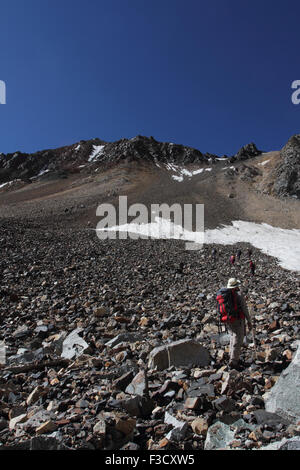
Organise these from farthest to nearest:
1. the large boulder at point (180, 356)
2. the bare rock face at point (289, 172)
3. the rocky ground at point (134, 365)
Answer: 1. the bare rock face at point (289, 172)
2. the large boulder at point (180, 356)
3. the rocky ground at point (134, 365)

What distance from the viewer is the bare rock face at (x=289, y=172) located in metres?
65.0

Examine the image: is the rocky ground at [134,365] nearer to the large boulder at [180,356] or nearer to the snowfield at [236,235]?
the large boulder at [180,356]

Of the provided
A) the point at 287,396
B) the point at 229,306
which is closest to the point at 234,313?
the point at 229,306

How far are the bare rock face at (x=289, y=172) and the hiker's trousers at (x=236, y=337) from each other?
67.9 meters

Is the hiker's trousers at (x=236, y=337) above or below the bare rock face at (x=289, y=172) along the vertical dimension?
below

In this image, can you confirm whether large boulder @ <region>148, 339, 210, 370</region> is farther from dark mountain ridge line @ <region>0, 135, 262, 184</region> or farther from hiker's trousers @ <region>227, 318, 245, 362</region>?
dark mountain ridge line @ <region>0, 135, 262, 184</region>

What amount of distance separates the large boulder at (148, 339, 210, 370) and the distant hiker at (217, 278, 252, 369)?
25.5 inches

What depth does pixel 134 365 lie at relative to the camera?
17.5 ft

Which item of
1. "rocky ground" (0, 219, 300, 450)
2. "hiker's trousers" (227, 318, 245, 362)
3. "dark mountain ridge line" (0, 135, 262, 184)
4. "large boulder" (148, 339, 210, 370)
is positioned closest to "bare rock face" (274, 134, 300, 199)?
"dark mountain ridge line" (0, 135, 262, 184)

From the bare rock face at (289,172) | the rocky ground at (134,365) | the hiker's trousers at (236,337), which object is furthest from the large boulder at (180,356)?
Answer: the bare rock face at (289,172)

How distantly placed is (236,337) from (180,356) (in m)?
1.28

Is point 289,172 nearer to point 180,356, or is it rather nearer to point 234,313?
point 234,313

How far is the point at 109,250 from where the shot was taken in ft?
70.7

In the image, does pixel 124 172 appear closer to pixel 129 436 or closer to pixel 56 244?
pixel 56 244
